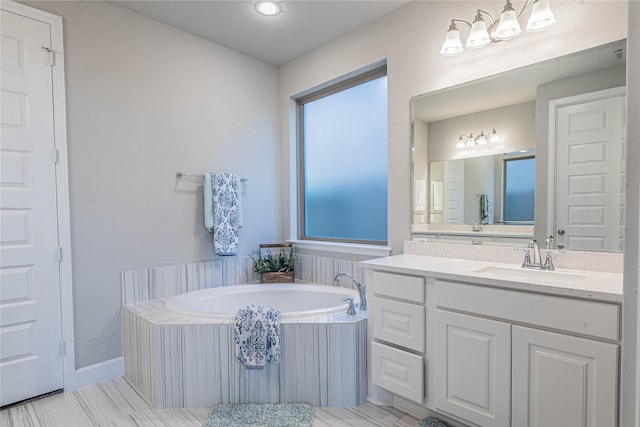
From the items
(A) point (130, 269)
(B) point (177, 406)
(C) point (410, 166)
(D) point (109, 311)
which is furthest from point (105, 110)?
(C) point (410, 166)

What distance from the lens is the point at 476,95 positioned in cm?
208

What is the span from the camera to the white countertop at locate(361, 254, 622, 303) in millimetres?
1319

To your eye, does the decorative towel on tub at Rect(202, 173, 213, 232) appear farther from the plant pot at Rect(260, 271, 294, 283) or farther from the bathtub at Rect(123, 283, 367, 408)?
the bathtub at Rect(123, 283, 367, 408)

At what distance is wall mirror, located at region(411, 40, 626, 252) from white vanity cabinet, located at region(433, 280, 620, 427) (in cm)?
56

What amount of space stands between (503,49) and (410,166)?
2.82 ft

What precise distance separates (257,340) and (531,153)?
1.88 meters

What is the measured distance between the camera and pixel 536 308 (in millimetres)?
1418

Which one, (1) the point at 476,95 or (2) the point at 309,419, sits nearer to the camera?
(2) the point at 309,419

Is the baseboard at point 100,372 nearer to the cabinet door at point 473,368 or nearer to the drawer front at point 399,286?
the drawer front at point 399,286

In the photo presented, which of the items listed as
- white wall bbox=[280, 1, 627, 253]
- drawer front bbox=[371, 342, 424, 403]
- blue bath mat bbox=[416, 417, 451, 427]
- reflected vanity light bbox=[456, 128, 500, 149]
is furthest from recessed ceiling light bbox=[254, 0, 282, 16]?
blue bath mat bbox=[416, 417, 451, 427]

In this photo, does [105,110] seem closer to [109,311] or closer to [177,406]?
[109,311]

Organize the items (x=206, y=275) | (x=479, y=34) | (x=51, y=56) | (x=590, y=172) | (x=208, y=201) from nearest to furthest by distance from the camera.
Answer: (x=590, y=172)
(x=479, y=34)
(x=51, y=56)
(x=208, y=201)
(x=206, y=275)

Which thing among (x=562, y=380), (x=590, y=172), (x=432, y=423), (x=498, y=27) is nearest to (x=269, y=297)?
(x=432, y=423)

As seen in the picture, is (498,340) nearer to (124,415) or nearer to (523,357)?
(523,357)
